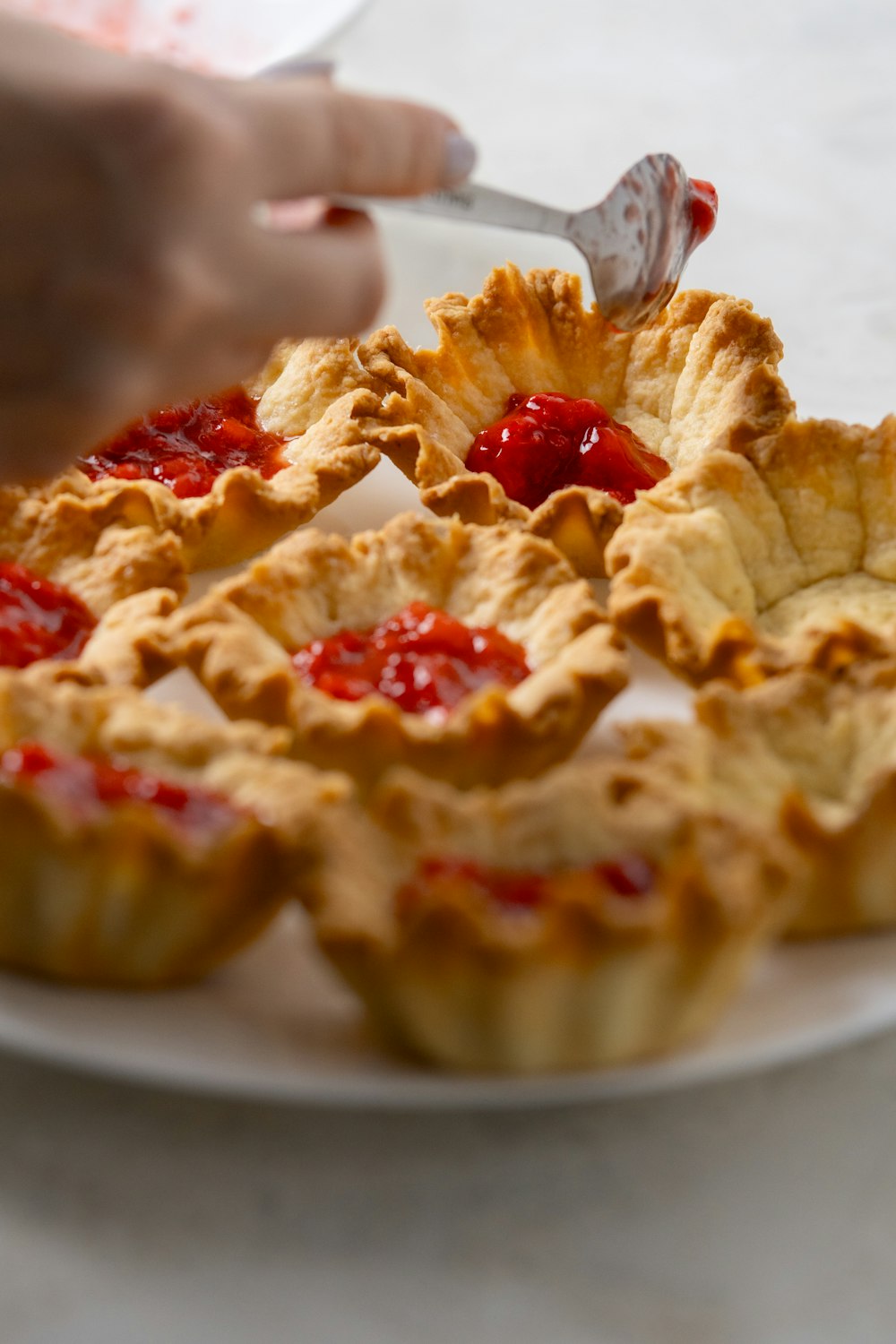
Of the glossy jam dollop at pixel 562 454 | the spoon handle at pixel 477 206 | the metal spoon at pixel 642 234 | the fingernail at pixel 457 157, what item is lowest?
the glossy jam dollop at pixel 562 454

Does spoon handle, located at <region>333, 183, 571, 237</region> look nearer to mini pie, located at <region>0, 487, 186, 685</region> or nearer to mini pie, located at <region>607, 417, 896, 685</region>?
mini pie, located at <region>607, 417, 896, 685</region>

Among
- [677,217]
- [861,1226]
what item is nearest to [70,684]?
[861,1226]

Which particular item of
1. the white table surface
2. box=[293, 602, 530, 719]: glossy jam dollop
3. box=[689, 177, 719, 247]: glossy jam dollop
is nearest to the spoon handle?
box=[689, 177, 719, 247]: glossy jam dollop

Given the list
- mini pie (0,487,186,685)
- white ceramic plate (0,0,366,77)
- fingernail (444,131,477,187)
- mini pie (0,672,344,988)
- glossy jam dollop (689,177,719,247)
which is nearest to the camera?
mini pie (0,672,344,988)

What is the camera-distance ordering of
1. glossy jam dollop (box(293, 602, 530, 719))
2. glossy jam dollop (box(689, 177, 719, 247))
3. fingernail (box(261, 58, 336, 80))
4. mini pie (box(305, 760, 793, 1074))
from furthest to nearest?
glossy jam dollop (box(689, 177, 719, 247))
glossy jam dollop (box(293, 602, 530, 719))
fingernail (box(261, 58, 336, 80))
mini pie (box(305, 760, 793, 1074))

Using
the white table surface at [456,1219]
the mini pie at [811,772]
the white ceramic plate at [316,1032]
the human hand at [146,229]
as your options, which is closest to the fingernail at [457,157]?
the human hand at [146,229]

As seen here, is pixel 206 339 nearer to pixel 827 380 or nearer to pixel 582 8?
pixel 827 380

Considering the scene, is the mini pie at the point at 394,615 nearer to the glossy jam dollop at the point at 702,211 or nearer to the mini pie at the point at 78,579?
the mini pie at the point at 78,579
